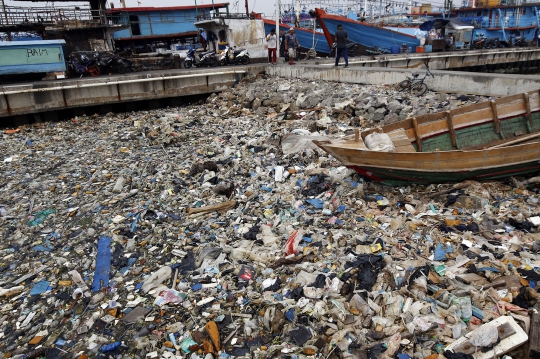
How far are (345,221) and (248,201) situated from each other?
1.73 m

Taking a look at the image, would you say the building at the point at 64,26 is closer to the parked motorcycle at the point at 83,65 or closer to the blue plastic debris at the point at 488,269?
the parked motorcycle at the point at 83,65

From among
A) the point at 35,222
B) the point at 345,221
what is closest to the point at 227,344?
the point at 345,221

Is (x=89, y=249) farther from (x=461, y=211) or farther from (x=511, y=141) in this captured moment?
(x=511, y=141)

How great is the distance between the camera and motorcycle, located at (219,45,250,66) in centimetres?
1755

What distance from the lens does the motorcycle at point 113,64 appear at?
602 inches

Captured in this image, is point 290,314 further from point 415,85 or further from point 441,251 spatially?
point 415,85

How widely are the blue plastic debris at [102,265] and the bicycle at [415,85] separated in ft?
29.8

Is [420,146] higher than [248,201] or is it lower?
higher

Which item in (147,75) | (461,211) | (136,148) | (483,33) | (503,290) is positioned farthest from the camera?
(483,33)

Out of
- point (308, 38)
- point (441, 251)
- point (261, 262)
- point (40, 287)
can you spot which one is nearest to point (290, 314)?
point (261, 262)

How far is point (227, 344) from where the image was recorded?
330 centimetres

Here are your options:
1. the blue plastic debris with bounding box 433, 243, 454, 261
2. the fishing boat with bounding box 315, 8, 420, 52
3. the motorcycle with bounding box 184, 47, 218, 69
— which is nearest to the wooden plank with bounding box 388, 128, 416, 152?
the blue plastic debris with bounding box 433, 243, 454, 261

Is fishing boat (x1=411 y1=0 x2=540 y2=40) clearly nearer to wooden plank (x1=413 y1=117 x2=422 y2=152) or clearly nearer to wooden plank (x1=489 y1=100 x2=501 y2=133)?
wooden plank (x1=489 y1=100 x2=501 y2=133)

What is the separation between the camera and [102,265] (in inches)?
182
